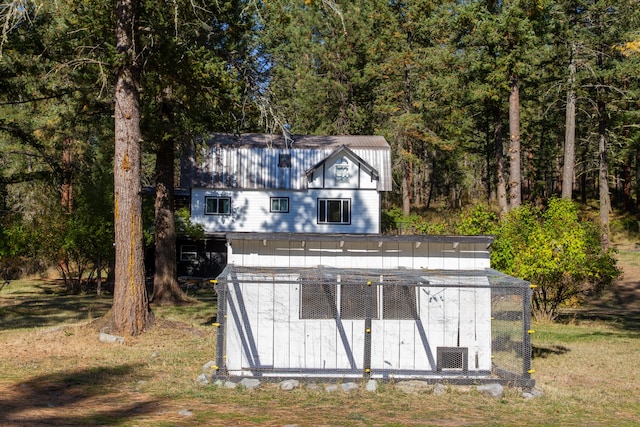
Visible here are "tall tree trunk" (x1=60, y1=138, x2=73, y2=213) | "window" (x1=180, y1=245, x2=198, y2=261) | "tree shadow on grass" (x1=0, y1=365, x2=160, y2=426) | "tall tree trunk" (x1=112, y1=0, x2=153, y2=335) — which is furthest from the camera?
"window" (x1=180, y1=245, x2=198, y2=261)

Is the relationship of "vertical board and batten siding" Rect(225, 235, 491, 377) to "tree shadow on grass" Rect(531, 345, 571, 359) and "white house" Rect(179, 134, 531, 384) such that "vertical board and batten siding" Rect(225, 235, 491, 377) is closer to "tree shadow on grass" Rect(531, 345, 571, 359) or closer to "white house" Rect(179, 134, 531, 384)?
"white house" Rect(179, 134, 531, 384)

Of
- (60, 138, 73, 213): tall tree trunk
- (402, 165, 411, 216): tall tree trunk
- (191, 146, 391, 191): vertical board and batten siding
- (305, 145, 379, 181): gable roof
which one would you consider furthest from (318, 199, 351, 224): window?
(60, 138, 73, 213): tall tree trunk

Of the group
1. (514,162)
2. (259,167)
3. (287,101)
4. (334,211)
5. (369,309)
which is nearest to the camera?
(369,309)

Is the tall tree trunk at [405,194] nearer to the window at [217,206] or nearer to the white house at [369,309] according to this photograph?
the window at [217,206]

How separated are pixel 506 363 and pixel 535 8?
2290cm

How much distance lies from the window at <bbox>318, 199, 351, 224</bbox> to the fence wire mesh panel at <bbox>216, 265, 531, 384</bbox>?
82.4 feet

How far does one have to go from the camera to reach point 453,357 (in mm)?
13758

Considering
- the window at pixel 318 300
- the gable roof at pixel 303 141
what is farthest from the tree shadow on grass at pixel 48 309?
the gable roof at pixel 303 141

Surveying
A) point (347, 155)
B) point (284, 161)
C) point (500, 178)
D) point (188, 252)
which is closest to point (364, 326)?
point (347, 155)

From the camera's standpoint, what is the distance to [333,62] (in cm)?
4912

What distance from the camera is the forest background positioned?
18.3m

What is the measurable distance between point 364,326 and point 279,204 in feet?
88.5

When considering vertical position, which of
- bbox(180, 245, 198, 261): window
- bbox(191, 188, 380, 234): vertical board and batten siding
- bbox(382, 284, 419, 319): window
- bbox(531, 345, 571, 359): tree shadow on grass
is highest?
bbox(191, 188, 380, 234): vertical board and batten siding

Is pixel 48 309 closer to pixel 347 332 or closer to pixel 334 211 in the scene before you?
pixel 347 332
